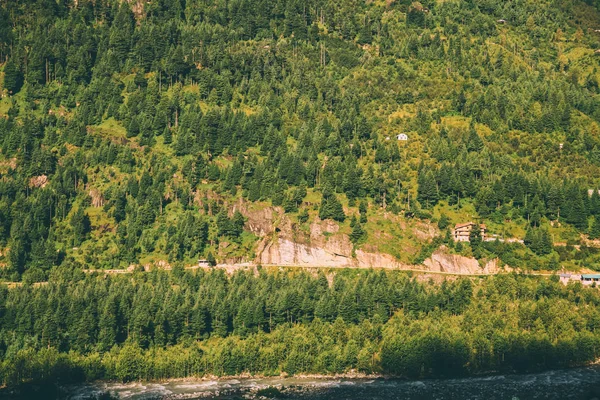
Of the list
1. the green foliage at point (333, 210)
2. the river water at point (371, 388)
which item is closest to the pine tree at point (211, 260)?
the green foliage at point (333, 210)

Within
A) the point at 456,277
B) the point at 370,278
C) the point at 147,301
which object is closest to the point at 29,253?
the point at 147,301

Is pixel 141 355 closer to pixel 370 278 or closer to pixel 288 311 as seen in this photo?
pixel 288 311

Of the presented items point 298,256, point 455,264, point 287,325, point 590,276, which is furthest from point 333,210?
point 590,276

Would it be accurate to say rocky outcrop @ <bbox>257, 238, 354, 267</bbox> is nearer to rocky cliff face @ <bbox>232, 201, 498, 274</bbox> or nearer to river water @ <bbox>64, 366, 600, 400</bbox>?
rocky cliff face @ <bbox>232, 201, 498, 274</bbox>

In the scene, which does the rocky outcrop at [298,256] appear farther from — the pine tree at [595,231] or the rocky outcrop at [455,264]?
the pine tree at [595,231]

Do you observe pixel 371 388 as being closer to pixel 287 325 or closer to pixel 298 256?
pixel 287 325

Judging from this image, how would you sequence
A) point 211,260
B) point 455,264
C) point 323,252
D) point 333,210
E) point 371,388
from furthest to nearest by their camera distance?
point 333,210 < point 323,252 < point 211,260 < point 455,264 < point 371,388
